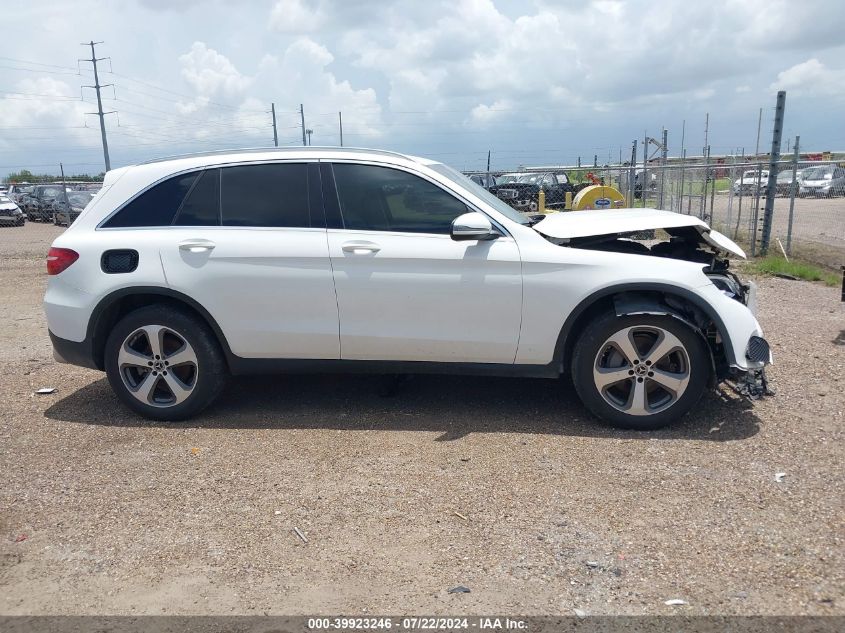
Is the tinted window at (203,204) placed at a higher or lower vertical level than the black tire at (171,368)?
higher

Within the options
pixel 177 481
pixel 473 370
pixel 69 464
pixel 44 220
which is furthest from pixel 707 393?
pixel 44 220

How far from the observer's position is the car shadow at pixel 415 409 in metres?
4.66

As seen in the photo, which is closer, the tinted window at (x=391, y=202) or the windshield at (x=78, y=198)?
the tinted window at (x=391, y=202)

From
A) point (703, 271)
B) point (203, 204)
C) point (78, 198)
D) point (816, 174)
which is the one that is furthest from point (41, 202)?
point (703, 271)

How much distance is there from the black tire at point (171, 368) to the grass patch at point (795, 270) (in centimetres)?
834

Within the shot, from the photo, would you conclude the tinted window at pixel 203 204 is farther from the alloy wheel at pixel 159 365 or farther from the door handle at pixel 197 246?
the alloy wheel at pixel 159 365

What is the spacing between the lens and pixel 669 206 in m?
18.6

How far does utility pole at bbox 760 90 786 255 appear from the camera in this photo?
11961 mm

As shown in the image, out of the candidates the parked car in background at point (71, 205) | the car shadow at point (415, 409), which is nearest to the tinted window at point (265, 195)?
the car shadow at point (415, 409)

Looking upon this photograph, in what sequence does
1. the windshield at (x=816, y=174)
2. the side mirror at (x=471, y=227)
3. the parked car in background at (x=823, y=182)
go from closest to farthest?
the side mirror at (x=471, y=227), the parked car in background at (x=823, y=182), the windshield at (x=816, y=174)

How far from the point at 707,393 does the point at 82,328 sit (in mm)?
4362

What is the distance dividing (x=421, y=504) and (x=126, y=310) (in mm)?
2602

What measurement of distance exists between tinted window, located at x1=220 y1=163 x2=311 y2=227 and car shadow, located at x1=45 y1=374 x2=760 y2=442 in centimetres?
135

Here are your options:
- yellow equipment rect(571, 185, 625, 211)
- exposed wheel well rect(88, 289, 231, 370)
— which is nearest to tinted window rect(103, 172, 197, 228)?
exposed wheel well rect(88, 289, 231, 370)
